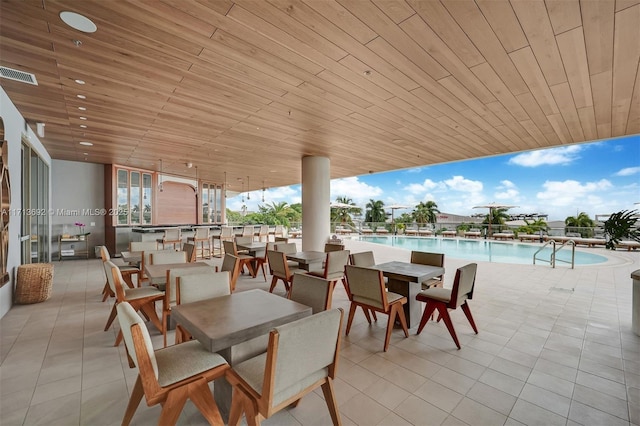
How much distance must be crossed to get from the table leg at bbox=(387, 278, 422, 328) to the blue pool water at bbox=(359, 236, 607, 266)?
20.1 ft

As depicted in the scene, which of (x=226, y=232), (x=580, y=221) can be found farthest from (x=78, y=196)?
(x=580, y=221)

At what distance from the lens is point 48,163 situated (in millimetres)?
7277

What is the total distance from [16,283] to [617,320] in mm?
8686

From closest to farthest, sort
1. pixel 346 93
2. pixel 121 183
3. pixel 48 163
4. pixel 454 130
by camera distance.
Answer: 1. pixel 346 93
2. pixel 454 130
3. pixel 48 163
4. pixel 121 183

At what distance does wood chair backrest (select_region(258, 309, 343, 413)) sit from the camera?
132cm

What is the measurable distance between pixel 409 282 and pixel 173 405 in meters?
2.76

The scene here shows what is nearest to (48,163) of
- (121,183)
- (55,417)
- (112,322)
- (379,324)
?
(121,183)

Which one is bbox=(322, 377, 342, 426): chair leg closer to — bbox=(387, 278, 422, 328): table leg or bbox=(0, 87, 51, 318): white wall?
bbox=(387, 278, 422, 328): table leg

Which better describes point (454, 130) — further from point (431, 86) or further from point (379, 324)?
point (379, 324)

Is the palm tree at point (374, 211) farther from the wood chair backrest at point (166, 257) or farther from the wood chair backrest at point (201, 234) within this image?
the wood chair backrest at point (166, 257)

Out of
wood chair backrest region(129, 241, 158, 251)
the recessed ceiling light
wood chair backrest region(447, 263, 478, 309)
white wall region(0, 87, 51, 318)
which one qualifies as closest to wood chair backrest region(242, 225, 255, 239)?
wood chair backrest region(129, 241, 158, 251)

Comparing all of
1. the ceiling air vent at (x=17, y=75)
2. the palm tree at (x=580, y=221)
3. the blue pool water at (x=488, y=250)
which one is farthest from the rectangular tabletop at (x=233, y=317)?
the palm tree at (x=580, y=221)

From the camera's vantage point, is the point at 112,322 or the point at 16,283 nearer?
the point at 112,322

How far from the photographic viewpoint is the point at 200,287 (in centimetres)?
244
